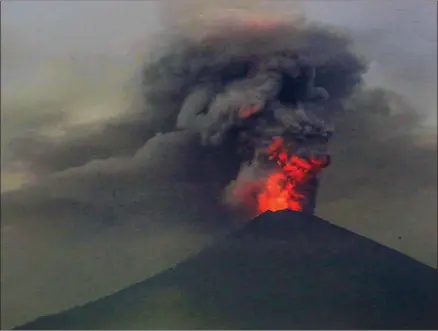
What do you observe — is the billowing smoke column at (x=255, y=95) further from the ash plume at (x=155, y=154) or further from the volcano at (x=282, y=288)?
the volcano at (x=282, y=288)

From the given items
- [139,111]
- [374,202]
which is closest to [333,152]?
[374,202]

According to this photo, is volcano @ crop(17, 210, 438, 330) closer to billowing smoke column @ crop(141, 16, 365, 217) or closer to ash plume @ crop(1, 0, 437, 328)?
ash plume @ crop(1, 0, 437, 328)

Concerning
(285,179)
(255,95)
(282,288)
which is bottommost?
(282,288)

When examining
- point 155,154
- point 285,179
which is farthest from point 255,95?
point 155,154

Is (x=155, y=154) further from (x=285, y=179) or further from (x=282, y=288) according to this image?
(x=282, y=288)

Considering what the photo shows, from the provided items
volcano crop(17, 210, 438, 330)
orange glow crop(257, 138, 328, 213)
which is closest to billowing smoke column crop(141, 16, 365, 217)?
orange glow crop(257, 138, 328, 213)

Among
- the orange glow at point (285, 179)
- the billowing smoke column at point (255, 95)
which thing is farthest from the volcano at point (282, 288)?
the billowing smoke column at point (255, 95)

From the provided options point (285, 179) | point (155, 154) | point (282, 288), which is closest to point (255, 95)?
point (285, 179)

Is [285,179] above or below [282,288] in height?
above
